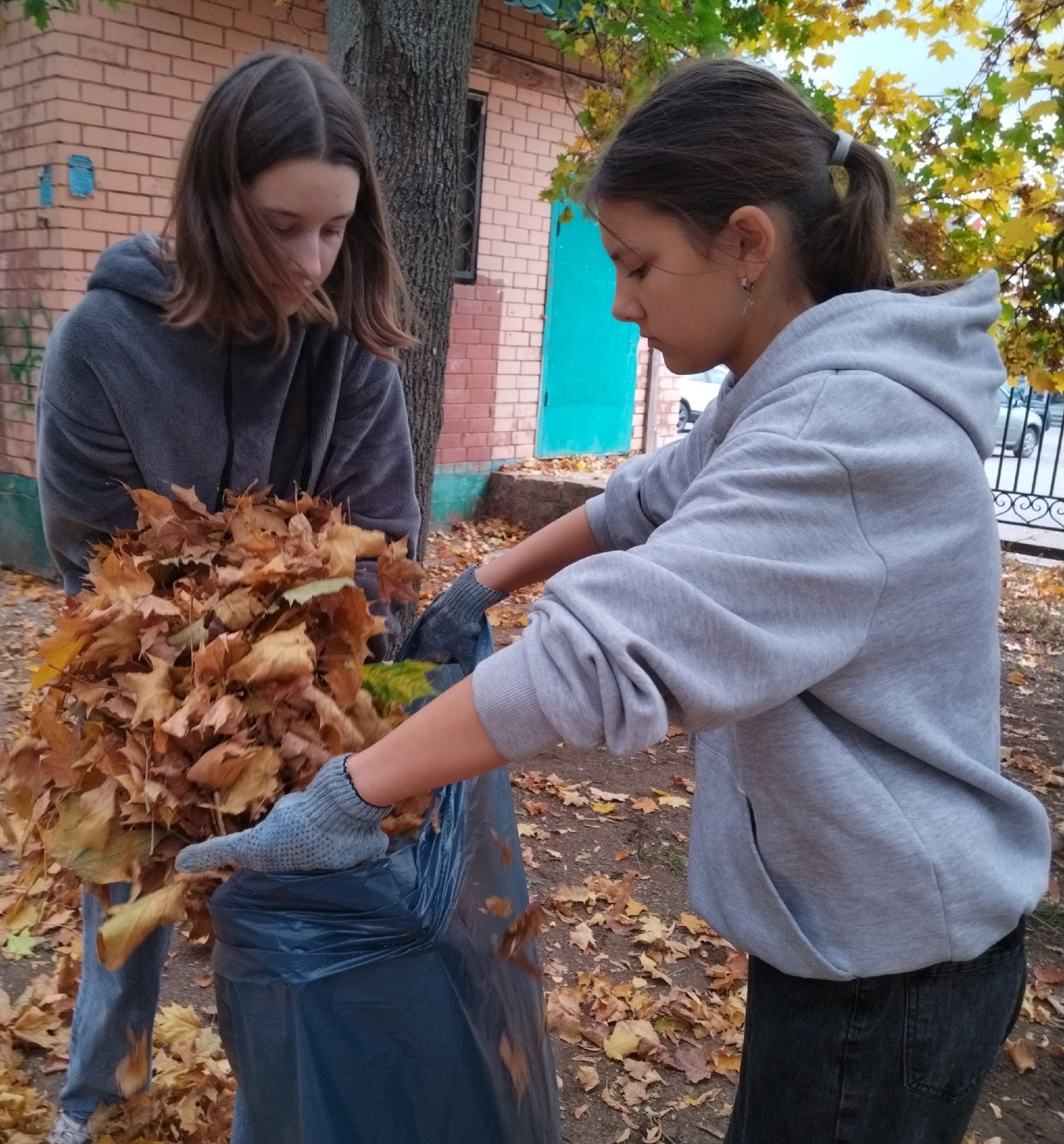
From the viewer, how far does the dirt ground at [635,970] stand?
7.46 feet

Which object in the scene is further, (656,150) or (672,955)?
(672,955)

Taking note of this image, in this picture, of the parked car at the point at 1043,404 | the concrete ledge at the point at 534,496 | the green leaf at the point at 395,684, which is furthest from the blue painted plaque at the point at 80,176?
the parked car at the point at 1043,404

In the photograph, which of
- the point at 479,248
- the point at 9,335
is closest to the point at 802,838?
the point at 9,335

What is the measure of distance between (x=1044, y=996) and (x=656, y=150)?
252cm

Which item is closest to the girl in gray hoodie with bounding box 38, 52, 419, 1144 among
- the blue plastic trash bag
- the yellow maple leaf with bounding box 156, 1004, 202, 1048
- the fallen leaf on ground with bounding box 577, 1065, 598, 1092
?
the yellow maple leaf with bounding box 156, 1004, 202, 1048

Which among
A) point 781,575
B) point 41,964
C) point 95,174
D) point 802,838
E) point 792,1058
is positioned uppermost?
point 95,174

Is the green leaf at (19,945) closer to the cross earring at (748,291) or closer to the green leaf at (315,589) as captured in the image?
the green leaf at (315,589)

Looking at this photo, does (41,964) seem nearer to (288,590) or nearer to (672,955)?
(672,955)

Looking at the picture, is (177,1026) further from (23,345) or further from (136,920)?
(23,345)

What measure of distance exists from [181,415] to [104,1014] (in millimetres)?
1056

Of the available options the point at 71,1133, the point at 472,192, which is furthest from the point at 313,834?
the point at 472,192

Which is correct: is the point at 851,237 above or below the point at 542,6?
below

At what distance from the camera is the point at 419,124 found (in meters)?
2.91

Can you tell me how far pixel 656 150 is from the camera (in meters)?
1.16
